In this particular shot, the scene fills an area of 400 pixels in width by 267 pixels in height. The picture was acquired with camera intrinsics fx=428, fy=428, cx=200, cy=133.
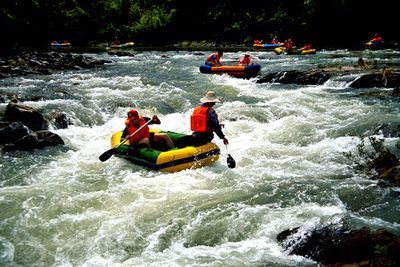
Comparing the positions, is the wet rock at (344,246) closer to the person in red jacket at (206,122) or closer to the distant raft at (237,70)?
the person in red jacket at (206,122)

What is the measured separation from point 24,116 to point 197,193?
18.6ft

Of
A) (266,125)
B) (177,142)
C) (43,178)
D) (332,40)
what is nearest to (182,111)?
(266,125)

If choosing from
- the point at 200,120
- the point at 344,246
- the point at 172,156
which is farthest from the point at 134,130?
the point at 344,246

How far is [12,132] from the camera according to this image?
9.40 meters

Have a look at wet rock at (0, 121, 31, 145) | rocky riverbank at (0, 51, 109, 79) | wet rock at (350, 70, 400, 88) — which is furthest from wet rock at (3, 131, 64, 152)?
wet rock at (350, 70, 400, 88)

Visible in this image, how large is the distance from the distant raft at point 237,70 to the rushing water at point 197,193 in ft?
16.2

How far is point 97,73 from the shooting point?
1930cm

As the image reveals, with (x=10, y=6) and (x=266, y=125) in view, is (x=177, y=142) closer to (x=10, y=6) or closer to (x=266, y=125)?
(x=266, y=125)

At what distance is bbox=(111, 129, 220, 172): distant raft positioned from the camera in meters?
7.51

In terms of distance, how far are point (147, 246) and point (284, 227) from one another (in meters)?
1.71

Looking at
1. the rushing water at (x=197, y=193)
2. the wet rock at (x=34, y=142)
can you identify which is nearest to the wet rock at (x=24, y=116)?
the rushing water at (x=197, y=193)

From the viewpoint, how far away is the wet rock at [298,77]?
51.1ft

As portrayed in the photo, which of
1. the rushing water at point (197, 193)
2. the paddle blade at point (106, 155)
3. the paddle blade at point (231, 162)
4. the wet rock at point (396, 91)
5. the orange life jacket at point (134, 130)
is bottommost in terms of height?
the rushing water at point (197, 193)

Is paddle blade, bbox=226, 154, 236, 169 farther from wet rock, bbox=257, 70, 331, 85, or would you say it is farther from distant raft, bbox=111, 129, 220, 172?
wet rock, bbox=257, 70, 331, 85
